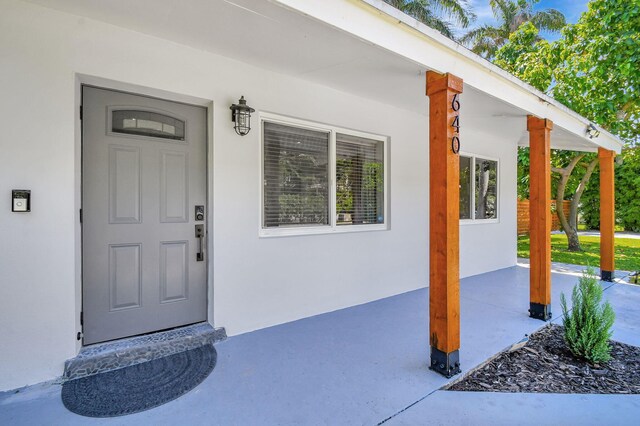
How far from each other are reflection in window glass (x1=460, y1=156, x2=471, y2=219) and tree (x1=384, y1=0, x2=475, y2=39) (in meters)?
8.41

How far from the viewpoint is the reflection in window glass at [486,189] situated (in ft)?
20.1

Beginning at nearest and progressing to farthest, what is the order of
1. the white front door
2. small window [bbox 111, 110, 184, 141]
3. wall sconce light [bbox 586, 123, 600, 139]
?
the white front door, small window [bbox 111, 110, 184, 141], wall sconce light [bbox 586, 123, 600, 139]

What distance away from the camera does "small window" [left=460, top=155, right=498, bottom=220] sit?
233 inches

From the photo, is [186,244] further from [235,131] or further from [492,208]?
[492,208]

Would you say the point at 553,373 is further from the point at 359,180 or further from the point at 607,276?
the point at 607,276

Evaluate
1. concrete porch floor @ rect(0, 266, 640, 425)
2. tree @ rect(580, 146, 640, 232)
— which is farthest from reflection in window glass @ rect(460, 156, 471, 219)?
tree @ rect(580, 146, 640, 232)

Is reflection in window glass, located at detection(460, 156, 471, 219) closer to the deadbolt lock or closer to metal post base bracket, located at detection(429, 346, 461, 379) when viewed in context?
metal post base bracket, located at detection(429, 346, 461, 379)

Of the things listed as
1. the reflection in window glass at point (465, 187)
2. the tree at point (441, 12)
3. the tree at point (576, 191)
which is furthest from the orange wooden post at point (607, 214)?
the tree at point (441, 12)

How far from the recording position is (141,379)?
95.3 inches

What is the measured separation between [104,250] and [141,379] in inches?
43.1

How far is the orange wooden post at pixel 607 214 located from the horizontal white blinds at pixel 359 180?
4.04 meters

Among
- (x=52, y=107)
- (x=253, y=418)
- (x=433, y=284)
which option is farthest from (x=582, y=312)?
(x=52, y=107)

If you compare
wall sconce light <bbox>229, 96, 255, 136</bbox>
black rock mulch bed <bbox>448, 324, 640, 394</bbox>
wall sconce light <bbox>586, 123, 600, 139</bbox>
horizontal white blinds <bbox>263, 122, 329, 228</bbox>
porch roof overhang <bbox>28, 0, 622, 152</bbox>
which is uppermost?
porch roof overhang <bbox>28, 0, 622, 152</bbox>

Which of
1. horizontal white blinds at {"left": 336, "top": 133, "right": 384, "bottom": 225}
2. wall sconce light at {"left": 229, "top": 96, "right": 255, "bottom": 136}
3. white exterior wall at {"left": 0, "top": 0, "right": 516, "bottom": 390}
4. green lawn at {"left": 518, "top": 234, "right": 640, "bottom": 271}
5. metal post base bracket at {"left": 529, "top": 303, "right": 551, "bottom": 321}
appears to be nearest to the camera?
white exterior wall at {"left": 0, "top": 0, "right": 516, "bottom": 390}
